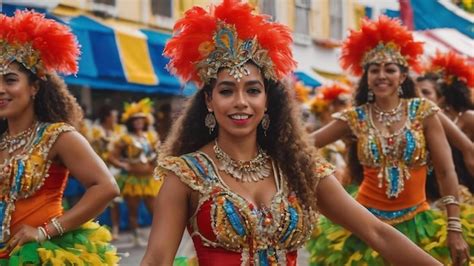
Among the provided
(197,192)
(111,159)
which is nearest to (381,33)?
(197,192)

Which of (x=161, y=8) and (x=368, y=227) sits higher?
(x=161, y=8)

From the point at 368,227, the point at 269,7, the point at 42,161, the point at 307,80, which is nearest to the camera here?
the point at 368,227

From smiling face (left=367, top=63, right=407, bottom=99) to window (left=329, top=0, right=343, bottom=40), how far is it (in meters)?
21.4

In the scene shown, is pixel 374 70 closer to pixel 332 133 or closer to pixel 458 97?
pixel 332 133

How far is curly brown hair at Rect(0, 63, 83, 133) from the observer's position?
523cm

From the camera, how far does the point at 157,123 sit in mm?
15430

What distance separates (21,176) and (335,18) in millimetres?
23809

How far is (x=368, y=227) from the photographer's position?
3922 millimetres

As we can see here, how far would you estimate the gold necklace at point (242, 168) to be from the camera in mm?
3921

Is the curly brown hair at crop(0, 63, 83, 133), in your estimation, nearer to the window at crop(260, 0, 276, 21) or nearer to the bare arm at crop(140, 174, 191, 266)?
the bare arm at crop(140, 174, 191, 266)

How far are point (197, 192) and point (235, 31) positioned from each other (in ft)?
2.14

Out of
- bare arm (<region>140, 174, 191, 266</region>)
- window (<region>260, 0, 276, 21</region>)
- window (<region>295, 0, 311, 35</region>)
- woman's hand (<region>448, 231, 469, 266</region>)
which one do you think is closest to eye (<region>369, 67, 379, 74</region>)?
woman's hand (<region>448, 231, 469, 266</region>)

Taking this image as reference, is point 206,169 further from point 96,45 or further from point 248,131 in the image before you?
point 96,45

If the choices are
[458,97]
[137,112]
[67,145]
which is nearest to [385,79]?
[458,97]
